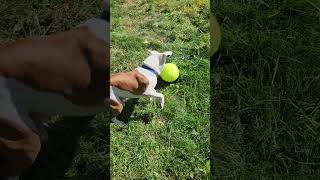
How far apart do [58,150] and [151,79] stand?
1.80ft

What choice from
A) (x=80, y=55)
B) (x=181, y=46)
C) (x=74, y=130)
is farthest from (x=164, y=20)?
(x=74, y=130)

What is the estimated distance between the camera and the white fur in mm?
2641

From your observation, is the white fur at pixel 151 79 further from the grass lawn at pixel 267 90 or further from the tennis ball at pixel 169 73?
Result: the grass lawn at pixel 267 90

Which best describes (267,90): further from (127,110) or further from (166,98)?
(127,110)

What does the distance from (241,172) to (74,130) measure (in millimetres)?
797

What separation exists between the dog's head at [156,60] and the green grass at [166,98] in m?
0.06

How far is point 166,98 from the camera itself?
274 cm

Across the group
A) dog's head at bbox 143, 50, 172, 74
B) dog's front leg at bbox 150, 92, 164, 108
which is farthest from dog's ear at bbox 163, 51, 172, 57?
dog's front leg at bbox 150, 92, 164, 108

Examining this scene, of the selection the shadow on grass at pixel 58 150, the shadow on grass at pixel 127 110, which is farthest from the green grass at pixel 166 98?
the shadow on grass at pixel 58 150

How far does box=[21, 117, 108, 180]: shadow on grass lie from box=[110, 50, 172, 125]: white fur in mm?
190

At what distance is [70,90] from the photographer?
2582 millimetres

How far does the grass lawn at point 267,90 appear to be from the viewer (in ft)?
8.63

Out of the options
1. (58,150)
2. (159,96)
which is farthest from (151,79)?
(58,150)

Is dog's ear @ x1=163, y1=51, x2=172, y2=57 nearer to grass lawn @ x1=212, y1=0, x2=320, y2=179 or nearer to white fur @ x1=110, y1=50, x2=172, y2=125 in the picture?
white fur @ x1=110, y1=50, x2=172, y2=125
